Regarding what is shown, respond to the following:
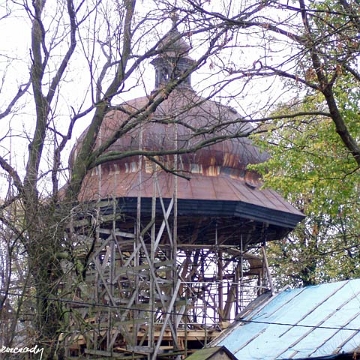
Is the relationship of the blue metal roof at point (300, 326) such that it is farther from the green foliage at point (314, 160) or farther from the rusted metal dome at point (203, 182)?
the rusted metal dome at point (203, 182)

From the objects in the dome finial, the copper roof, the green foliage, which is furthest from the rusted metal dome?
the dome finial

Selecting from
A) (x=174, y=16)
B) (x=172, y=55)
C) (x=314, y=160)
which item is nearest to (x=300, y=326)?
(x=314, y=160)

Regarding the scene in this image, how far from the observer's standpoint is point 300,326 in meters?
20.0

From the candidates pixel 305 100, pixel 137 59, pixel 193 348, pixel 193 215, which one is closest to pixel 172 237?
pixel 193 215

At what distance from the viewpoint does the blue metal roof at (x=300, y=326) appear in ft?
60.8

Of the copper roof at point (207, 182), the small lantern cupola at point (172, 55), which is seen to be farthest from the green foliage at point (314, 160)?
the small lantern cupola at point (172, 55)

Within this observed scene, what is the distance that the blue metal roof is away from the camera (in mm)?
18531

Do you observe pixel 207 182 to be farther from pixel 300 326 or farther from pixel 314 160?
pixel 314 160

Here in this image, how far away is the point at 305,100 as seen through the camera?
43.6 ft

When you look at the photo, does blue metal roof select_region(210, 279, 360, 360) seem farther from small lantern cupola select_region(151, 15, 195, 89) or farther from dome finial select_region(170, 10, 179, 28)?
dome finial select_region(170, 10, 179, 28)

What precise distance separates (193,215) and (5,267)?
1064 centimetres

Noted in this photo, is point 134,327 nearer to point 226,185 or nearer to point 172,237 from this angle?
point 172,237

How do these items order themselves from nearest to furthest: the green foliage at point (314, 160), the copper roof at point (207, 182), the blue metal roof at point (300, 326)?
1. the green foliage at point (314, 160)
2. the blue metal roof at point (300, 326)
3. the copper roof at point (207, 182)

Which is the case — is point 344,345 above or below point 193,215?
below
